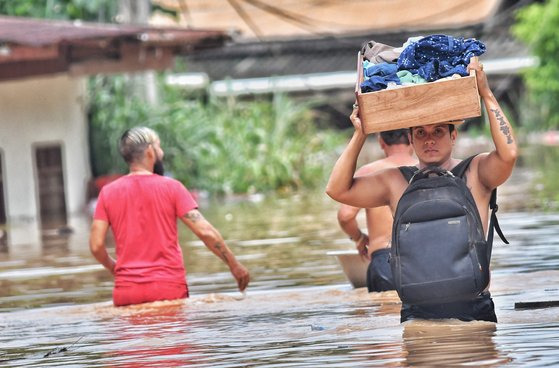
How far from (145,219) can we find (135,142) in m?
0.51

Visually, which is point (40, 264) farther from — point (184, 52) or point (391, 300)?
point (184, 52)

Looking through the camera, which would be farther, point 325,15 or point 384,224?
point 325,15

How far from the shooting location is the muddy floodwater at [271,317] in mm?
7555

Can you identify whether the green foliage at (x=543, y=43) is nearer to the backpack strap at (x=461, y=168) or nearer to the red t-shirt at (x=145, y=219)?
the red t-shirt at (x=145, y=219)

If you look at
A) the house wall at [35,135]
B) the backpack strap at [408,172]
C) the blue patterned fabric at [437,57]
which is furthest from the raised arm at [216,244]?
the house wall at [35,135]

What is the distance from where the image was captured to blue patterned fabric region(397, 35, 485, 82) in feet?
25.0

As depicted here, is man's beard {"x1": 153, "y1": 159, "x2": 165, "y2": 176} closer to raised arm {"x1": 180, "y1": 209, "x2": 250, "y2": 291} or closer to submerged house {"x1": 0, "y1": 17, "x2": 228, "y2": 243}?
raised arm {"x1": 180, "y1": 209, "x2": 250, "y2": 291}

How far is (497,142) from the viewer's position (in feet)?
24.3

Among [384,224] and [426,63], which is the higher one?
[426,63]

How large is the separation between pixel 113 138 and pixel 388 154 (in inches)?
705

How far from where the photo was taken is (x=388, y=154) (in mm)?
10555

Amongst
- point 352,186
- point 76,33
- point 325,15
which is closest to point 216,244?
point 352,186

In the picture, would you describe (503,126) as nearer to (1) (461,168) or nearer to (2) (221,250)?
(1) (461,168)

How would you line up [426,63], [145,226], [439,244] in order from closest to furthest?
[439,244], [426,63], [145,226]
